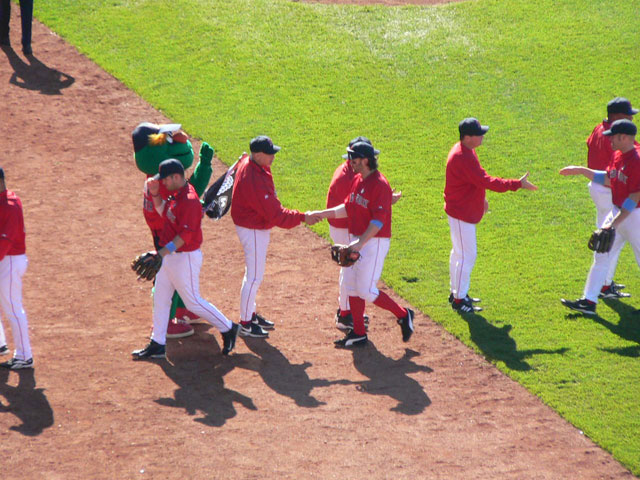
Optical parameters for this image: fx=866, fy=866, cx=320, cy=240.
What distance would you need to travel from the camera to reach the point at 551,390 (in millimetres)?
7098

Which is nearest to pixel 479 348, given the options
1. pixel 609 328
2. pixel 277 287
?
pixel 609 328

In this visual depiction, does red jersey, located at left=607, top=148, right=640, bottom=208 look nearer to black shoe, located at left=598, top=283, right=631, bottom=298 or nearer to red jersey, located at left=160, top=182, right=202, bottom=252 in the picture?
black shoe, located at left=598, top=283, right=631, bottom=298

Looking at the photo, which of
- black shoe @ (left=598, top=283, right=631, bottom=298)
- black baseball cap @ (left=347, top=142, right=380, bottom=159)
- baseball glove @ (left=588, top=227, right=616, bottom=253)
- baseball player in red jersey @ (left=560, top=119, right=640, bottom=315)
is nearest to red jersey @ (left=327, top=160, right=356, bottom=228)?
black baseball cap @ (left=347, top=142, right=380, bottom=159)

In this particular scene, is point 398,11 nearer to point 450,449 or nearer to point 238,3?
point 238,3

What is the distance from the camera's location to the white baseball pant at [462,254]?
8.23 m

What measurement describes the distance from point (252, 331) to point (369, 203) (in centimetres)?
162

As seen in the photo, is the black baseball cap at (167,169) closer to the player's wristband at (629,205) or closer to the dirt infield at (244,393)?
the dirt infield at (244,393)

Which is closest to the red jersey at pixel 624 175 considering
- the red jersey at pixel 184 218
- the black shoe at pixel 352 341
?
the black shoe at pixel 352 341

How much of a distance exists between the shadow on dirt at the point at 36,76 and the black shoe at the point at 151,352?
22.5ft

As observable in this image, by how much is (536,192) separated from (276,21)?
6342mm

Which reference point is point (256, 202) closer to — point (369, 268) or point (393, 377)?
point (369, 268)

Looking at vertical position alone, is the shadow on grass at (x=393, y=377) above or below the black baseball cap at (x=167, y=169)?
below

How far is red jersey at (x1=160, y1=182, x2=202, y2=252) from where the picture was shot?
6.96m

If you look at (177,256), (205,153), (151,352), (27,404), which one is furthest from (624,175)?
(27,404)
